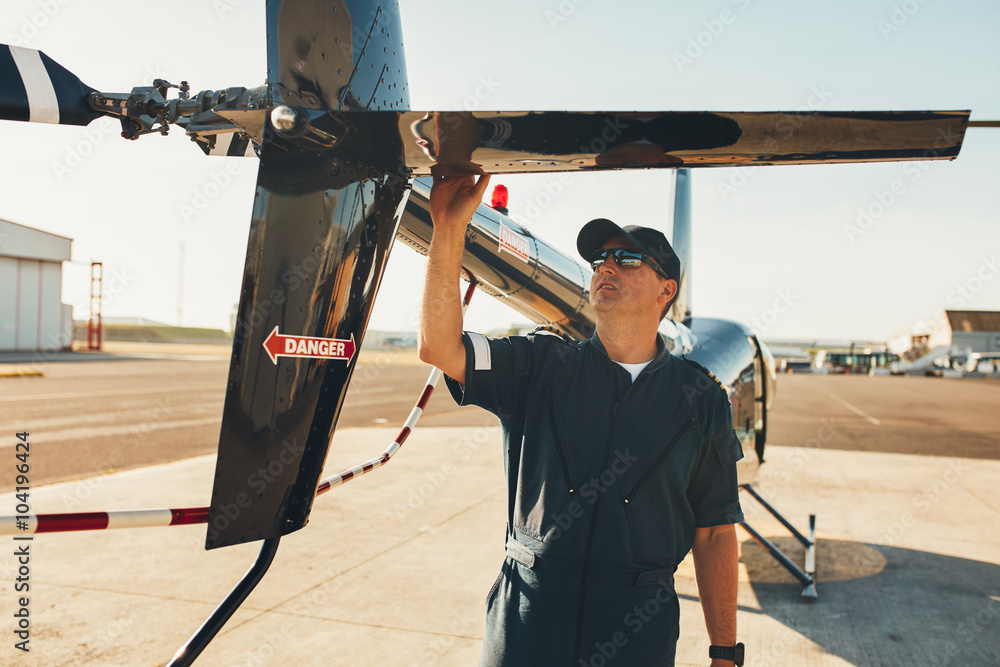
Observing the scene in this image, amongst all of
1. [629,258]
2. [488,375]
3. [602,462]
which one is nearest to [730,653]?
[602,462]

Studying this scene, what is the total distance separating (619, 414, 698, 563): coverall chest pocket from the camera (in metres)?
2.09

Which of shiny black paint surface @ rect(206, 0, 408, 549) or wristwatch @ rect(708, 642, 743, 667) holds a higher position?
shiny black paint surface @ rect(206, 0, 408, 549)

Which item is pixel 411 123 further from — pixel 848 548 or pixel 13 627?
pixel 848 548

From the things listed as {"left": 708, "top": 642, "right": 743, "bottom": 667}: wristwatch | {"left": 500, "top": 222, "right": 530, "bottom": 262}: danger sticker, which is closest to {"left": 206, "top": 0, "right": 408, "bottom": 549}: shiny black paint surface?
{"left": 500, "top": 222, "right": 530, "bottom": 262}: danger sticker

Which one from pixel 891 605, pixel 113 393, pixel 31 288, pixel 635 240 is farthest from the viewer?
pixel 31 288

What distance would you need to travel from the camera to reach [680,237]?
22.6ft

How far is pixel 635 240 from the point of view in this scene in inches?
93.7

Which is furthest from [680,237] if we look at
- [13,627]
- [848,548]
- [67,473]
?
[67,473]

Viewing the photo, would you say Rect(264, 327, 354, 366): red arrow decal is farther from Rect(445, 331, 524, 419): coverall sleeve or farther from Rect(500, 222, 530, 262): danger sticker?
Rect(500, 222, 530, 262): danger sticker

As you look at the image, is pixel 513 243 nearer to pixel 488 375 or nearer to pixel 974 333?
pixel 488 375

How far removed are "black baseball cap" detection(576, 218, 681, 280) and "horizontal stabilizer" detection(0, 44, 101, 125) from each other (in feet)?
5.43

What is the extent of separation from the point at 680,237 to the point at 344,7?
5434 mm

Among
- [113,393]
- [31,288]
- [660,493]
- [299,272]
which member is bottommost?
[113,393]

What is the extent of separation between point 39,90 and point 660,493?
2.16m
